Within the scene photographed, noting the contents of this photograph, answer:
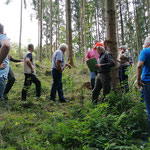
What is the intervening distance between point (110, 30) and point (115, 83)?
5.13ft

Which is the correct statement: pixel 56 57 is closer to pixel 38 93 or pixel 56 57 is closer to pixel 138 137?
pixel 38 93

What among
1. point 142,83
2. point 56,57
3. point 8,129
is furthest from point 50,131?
point 56,57

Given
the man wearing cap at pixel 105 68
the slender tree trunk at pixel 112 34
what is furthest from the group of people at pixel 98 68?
the slender tree trunk at pixel 112 34

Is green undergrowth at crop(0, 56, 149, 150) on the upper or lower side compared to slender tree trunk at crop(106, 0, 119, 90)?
lower

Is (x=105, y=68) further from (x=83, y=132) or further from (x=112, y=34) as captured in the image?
(x=83, y=132)

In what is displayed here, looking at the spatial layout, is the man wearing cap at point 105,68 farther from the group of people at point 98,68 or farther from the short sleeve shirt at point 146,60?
the short sleeve shirt at point 146,60

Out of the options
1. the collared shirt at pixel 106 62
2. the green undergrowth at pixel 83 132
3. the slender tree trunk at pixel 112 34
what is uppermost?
the slender tree trunk at pixel 112 34

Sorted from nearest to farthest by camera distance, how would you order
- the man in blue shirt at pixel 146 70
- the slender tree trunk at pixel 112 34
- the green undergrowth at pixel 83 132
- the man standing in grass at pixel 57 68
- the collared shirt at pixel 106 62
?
the green undergrowth at pixel 83 132
the man in blue shirt at pixel 146 70
the collared shirt at pixel 106 62
the slender tree trunk at pixel 112 34
the man standing in grass at pixel 57 68

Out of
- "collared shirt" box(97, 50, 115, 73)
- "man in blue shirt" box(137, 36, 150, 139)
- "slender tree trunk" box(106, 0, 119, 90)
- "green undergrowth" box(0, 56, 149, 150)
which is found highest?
"slender tree trunk" box(106, 0, 119, 90)

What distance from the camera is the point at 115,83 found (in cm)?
425

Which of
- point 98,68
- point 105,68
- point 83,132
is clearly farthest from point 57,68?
point 83,132

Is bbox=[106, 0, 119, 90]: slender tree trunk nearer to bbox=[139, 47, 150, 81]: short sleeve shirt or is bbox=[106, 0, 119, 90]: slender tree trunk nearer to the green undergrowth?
the green undergrowth

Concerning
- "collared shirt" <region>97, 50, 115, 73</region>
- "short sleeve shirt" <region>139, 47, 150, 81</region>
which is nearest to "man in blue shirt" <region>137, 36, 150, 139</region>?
"short sleeve shirt" <region>139, 47, 150, 81</region>

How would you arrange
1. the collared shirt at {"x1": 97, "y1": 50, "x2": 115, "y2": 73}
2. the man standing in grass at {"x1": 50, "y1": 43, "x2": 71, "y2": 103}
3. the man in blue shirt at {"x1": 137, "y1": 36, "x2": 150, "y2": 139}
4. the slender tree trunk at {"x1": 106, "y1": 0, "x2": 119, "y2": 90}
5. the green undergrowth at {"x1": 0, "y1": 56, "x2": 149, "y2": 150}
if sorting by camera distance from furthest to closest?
the man standing in grass at {"x1": 50, "y1": 43, "x2": 71, "y2": 103} → the slender tree trunk at {"x1": 106, "y1": 0, "x2": 119, "y2": 90} → the collared shirt at {"x1": 97, "y1": 50, "x2": 115, "y2": 73} → the man in blue shirt at {"x1": 137, "y1": 36, "x2": 150, "y2": 139} → the green undergrowth at {"x1": 0, "y1": 56, "x2": 149, "y2": 150}
